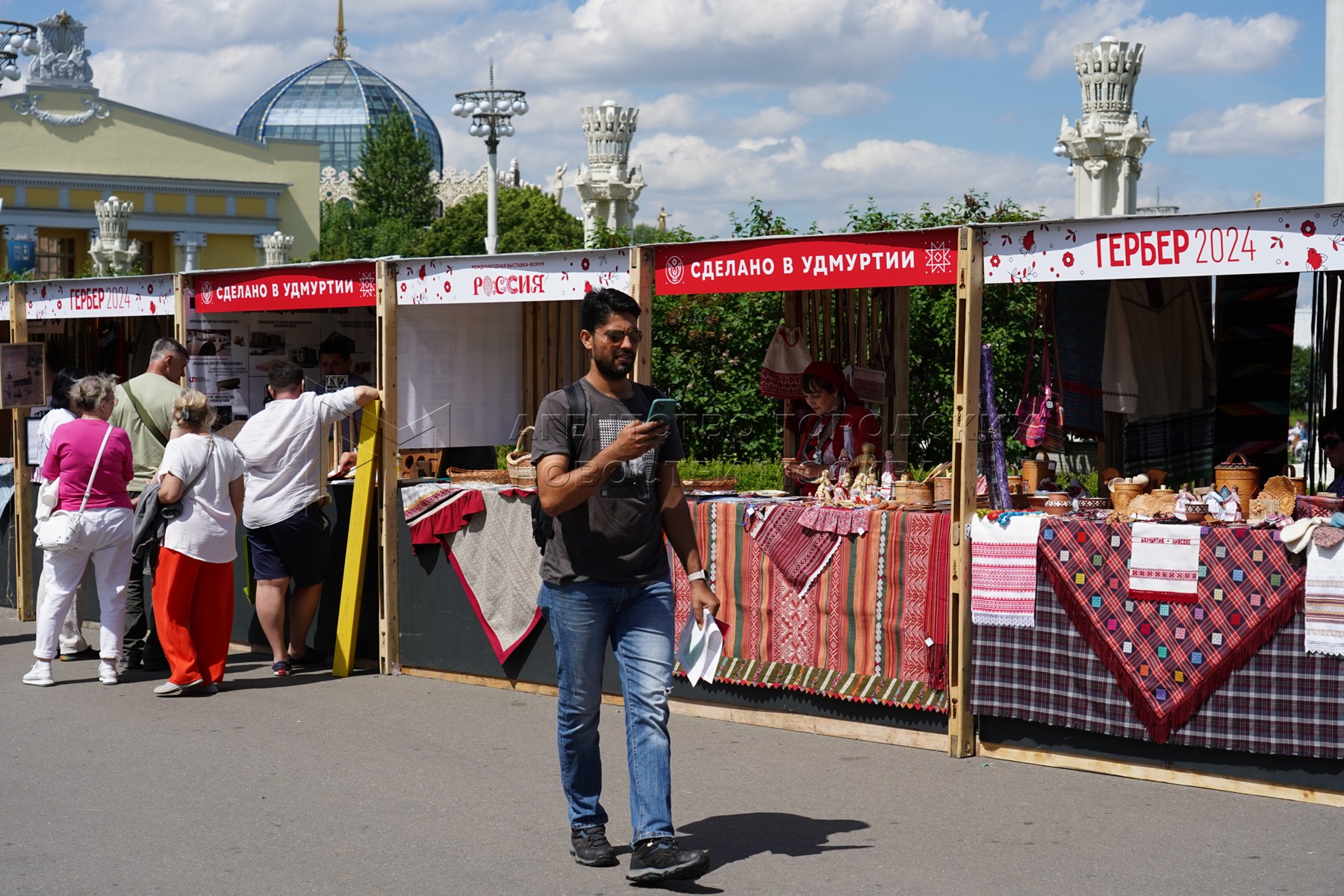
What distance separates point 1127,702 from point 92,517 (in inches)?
219

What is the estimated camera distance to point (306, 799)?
625cm

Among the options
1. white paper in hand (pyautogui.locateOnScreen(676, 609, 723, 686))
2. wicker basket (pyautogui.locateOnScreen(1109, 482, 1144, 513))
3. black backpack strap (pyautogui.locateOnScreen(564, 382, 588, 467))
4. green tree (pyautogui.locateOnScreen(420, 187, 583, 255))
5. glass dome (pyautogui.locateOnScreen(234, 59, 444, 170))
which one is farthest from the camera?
glass dome (pyautogui.locateOnScreen(234, 59, 444, 170))

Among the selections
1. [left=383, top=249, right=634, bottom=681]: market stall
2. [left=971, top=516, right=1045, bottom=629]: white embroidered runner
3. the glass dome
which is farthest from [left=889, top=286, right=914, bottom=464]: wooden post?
the glass dome

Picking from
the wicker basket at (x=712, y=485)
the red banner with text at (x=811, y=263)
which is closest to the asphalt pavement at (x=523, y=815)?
the wicker basket at (x=712, y=485)

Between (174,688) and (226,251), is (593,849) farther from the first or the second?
(226,251)

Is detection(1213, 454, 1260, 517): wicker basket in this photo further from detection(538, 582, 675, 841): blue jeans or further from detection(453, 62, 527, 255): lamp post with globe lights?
detection(453, 62, 527, 255): lamp post with globe lights

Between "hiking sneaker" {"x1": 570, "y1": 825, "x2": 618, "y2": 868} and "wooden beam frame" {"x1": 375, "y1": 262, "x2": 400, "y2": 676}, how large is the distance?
3.86m

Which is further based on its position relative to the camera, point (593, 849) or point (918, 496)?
point (918, 496)

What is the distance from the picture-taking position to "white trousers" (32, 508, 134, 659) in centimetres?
878

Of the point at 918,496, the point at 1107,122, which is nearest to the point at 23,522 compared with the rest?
the point at 918,496

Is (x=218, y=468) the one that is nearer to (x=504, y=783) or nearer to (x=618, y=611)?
(x=504, y=783)

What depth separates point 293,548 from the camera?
8.95 meters

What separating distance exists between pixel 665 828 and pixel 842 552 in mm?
2445

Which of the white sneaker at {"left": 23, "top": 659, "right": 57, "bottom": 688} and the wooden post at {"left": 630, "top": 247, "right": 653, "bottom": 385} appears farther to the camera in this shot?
the white sneaker at {"left": 23, "top": 659, "right": 57, "bottom": 688}
